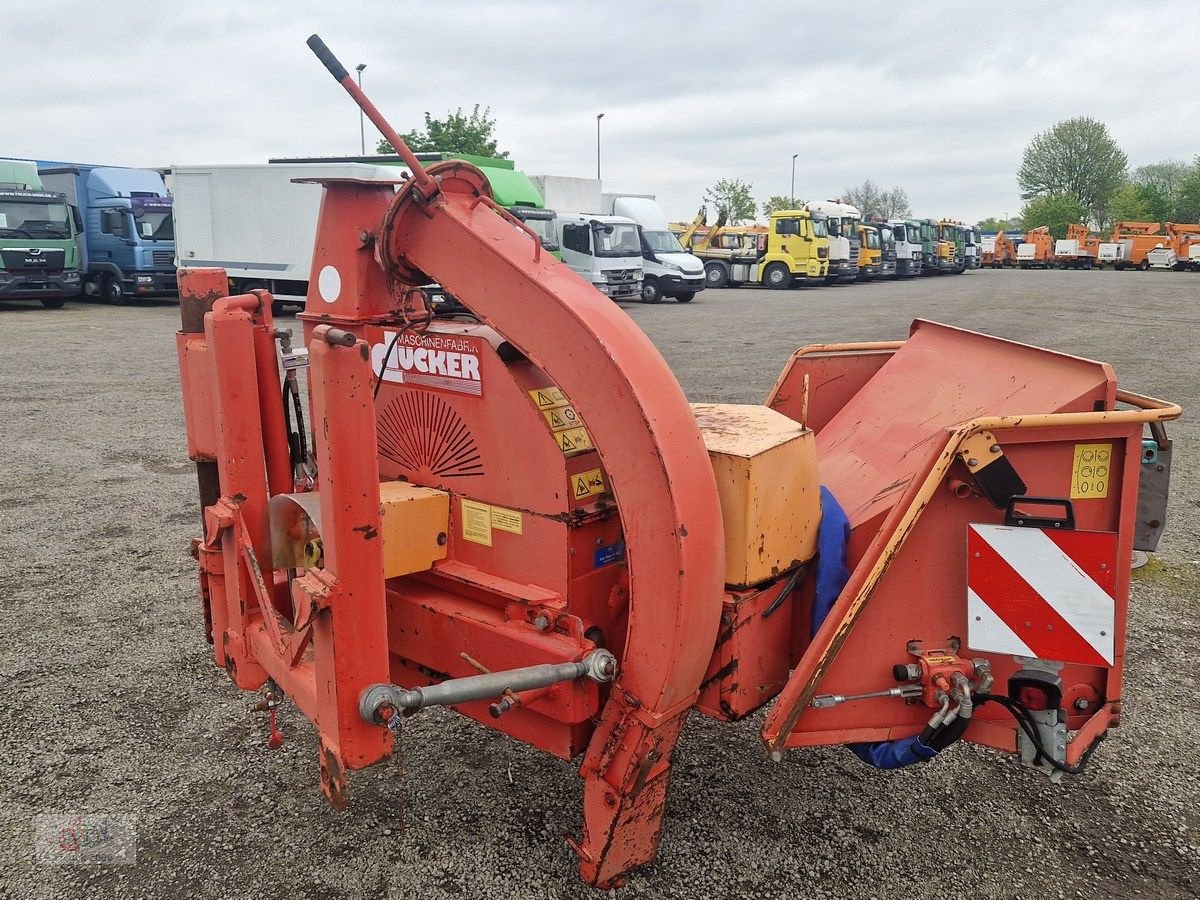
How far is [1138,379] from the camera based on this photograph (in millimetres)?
10906

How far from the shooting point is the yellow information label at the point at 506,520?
2461 millimetres

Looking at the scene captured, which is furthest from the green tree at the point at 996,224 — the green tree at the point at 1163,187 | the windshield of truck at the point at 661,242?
the windshield of truck at the point at 661,242

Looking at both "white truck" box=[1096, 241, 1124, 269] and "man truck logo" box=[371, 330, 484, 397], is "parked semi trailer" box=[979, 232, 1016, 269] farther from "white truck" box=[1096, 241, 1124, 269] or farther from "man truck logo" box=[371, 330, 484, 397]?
"man truck logo" box=[371, 330, 484, 397]

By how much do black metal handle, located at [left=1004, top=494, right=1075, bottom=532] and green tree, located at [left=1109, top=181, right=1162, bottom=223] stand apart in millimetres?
77756

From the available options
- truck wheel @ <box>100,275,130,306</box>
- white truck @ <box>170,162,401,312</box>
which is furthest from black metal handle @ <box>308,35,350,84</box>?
truck wheel @ <box>100,275,130,306</box>

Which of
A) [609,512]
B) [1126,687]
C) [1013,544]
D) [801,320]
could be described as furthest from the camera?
[801,320]

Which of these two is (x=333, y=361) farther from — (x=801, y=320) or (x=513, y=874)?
(x=801, y=320)

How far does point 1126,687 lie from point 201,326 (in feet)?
12.1

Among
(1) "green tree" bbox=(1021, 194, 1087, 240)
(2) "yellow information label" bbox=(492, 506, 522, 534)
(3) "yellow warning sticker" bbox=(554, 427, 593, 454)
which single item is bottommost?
(2) "yellow information label" bbox=(492, 506, 522, 534)

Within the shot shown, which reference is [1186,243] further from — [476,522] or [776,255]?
[476,522]

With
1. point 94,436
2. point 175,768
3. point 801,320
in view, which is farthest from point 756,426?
point 801,320

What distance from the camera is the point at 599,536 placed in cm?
243

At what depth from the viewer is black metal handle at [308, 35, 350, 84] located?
2205 millimetres

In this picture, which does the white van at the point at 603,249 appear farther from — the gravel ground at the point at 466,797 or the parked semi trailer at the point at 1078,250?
the parked semi trailer at the point at 1078,250
